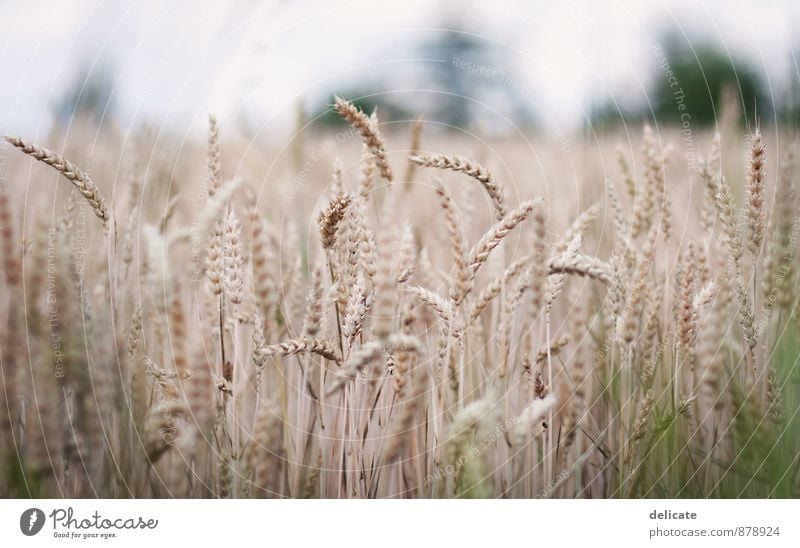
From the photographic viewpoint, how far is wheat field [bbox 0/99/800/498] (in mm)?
901

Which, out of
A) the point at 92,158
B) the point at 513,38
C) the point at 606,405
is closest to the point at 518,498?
the point at 606,405

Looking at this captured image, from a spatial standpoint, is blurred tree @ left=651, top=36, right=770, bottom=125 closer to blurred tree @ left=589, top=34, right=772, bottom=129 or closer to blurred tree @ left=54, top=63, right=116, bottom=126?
blurred tree @ left=589, top=34, right=772, bottom=129

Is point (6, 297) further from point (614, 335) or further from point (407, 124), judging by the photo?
point (614, 335)

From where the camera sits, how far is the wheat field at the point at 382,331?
0.90m

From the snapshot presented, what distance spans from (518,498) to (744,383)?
44 cm

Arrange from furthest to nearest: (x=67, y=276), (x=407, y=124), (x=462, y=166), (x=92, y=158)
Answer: (x=407, y=124) < (x=92, y=158) < (x=67, y=276) < (x=462, y=166)

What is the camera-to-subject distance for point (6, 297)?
110cm

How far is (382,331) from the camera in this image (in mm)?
833
